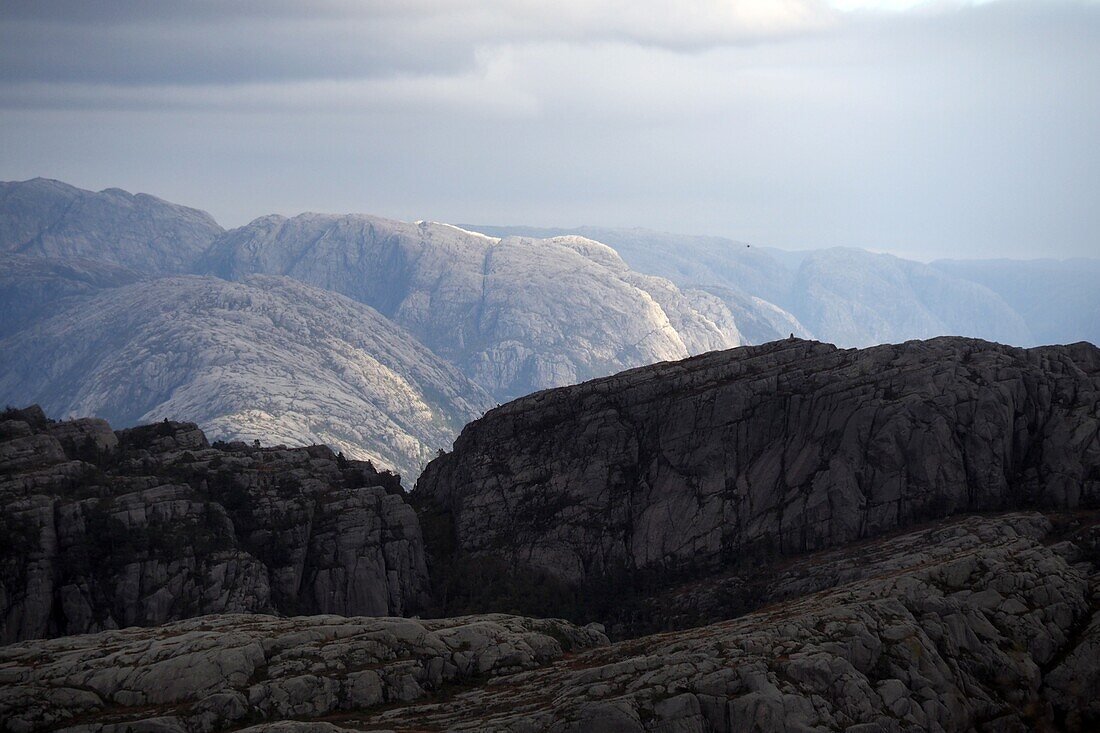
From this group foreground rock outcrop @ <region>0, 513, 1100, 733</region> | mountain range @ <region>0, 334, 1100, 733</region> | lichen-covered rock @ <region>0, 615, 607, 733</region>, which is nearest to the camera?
foreground rock outcrop @ <region>0, 513, 1100, 733</region>

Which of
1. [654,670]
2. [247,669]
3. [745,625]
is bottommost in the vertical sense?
[745,625]

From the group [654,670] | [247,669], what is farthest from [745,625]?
[247,669]

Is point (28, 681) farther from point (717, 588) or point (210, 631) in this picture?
point (717, 588)

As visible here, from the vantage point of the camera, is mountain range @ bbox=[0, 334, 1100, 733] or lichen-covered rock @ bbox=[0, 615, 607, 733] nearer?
mountain range @ bbox=[0, 334, 1100, 733]

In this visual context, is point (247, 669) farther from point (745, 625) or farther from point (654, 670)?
point (745, 625)

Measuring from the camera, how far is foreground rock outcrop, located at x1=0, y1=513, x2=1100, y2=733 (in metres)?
120

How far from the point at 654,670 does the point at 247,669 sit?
43001 mm

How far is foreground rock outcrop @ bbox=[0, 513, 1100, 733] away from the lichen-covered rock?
223 millimetres

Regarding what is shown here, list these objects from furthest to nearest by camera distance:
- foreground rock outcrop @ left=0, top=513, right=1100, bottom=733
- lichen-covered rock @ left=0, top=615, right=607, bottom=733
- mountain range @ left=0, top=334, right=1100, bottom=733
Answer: lichen-covered rock @ left=0, top=615, right=607, bottom=733
mountain range @ left=0, top=334, right=1100, bottom=733
foreground rock outcrop @ left=0, top=513, right=1100, bottom=733

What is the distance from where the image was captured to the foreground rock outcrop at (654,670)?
120062mm

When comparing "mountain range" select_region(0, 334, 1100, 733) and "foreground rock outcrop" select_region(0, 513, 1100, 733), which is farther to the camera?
"mountain range" select_region(0, 334, 1100, 733)

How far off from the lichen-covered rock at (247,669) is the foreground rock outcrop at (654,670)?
22 cm

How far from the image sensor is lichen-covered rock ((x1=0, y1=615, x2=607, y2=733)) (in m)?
127

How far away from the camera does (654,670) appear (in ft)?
412
